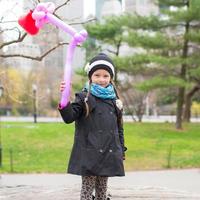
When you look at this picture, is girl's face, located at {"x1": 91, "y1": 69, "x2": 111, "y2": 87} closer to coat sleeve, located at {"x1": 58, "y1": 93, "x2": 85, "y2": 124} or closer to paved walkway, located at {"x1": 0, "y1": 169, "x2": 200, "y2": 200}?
coat sleeve, located at {"x1": 58, "y1": 93, "x2": 85, "y2": 124}

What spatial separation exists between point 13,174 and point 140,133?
10.7m

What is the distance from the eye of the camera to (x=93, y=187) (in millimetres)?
4836

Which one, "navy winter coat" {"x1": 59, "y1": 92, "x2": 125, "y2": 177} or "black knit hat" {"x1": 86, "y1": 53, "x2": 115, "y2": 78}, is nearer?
"navy winter coat" {"x1": 59, "y1": 92, "x2": 125, "y2": 177}

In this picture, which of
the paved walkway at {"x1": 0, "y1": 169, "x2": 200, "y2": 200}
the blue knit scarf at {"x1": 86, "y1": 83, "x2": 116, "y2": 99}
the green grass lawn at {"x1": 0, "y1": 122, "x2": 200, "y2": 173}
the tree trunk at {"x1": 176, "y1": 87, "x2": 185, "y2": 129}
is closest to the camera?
the blue knit scarf at {"x1": 86, "y1": 83, "x2": 116, "y2": 99}

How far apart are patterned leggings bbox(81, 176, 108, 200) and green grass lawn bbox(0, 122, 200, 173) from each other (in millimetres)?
7445

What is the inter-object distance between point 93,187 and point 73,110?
A: 779mm

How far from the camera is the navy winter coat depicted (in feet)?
15.1

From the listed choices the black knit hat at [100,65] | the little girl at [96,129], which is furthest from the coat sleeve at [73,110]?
the black knit hat at [100,65]

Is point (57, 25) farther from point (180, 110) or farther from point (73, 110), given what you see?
point (180, 110)

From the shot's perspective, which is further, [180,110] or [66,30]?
[180,110]

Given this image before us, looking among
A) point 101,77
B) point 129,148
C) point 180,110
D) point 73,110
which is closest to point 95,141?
point 73,110

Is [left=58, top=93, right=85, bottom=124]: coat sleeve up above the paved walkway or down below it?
above

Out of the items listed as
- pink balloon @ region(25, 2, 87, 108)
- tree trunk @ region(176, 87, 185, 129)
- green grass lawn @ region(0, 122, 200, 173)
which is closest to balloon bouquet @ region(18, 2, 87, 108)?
pink balloon @ region(25, 2, 87, 108)

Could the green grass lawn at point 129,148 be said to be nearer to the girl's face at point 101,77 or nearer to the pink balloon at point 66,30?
the girl's face at point 101,77
